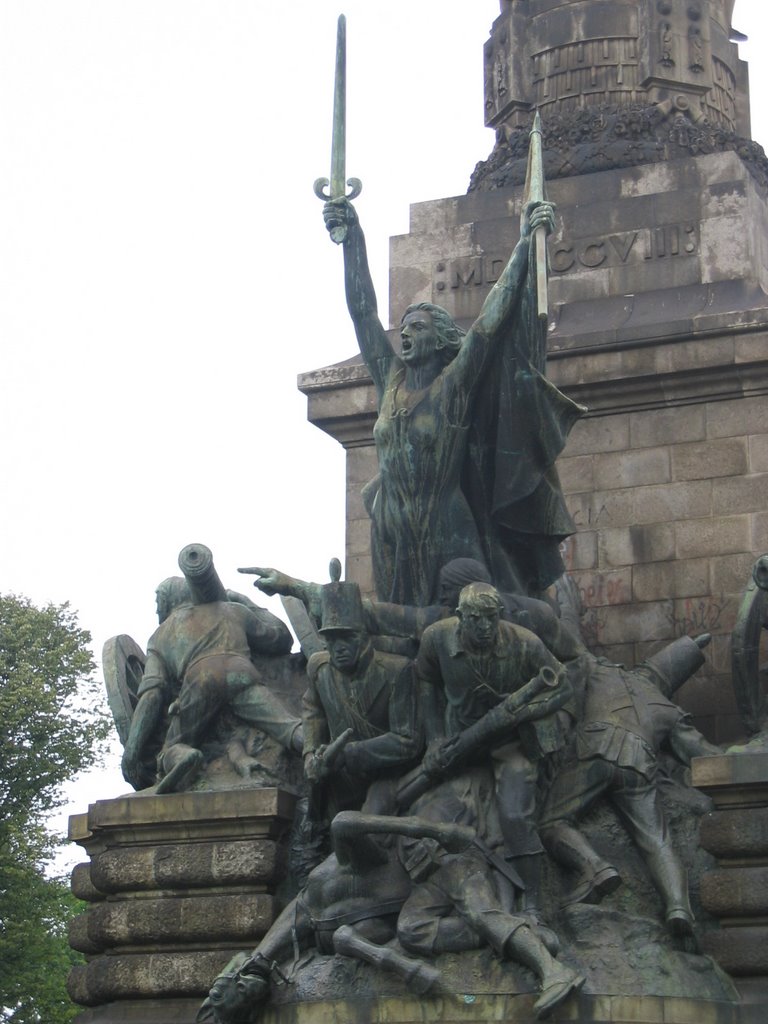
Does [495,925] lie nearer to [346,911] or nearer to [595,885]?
[595,885]

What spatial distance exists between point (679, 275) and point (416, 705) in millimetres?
5468

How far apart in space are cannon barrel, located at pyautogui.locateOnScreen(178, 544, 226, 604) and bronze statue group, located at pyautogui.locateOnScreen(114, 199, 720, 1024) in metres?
0.02

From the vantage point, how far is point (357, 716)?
1565cm

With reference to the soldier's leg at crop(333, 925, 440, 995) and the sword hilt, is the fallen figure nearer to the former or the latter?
the soldier's leg at crop(333, 925, 440, 995)

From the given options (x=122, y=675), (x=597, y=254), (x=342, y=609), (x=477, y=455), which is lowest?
(x=342, y=609)

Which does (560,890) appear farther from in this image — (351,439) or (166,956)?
(351,439)

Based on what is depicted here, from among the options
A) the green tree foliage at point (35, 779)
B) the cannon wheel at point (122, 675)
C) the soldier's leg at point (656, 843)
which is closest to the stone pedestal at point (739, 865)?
the soldier's leg at point (656, 843)

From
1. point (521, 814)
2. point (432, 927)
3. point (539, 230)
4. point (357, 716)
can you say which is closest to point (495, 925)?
point (432, 927)

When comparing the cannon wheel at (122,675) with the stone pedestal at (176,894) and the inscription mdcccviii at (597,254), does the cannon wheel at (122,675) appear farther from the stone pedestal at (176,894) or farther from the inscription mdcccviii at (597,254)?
the inscription mdcccviii at (597,254)

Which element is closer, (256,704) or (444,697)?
(444,697)

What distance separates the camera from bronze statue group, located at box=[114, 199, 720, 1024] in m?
14.8

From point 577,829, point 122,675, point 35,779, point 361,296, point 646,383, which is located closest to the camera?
point 577,829

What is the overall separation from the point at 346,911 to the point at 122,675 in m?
4.25

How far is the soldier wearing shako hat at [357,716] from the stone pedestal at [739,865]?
6.83 ft
